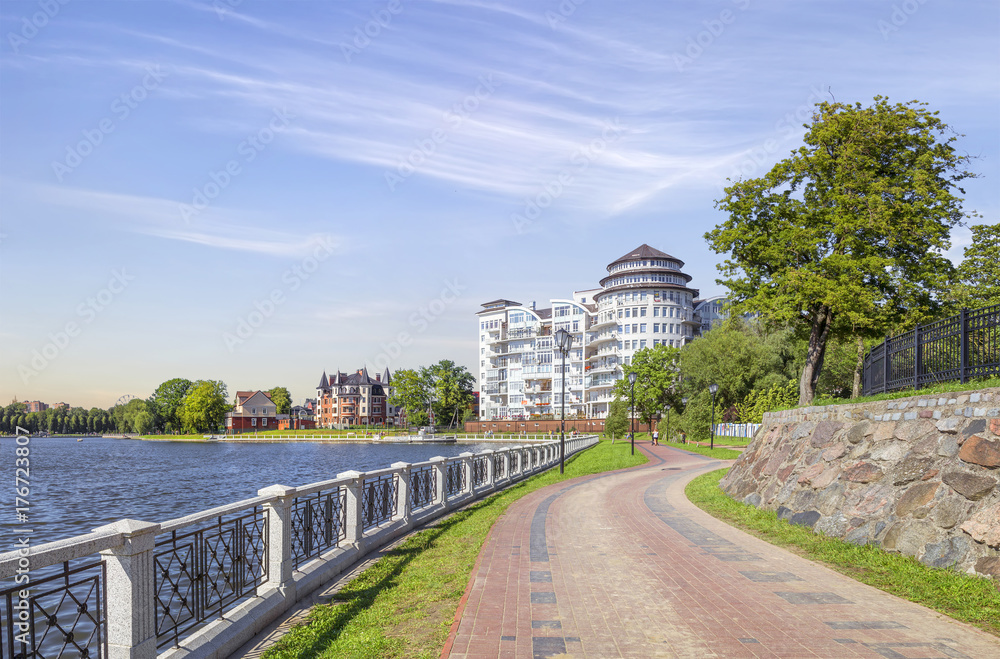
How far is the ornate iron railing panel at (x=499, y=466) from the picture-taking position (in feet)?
69.8

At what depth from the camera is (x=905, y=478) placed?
10164 millimetres

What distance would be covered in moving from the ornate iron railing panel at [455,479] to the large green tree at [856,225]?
1173cm

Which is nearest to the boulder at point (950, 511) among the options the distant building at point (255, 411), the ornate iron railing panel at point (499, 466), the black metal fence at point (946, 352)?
the black metal fence at point (946, 352)

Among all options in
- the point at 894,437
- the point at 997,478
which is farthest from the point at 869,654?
the point at 894,437

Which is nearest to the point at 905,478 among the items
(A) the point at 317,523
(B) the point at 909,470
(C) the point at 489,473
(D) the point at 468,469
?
(B) the point at 909,470

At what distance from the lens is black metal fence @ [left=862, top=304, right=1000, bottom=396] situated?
10641 mm

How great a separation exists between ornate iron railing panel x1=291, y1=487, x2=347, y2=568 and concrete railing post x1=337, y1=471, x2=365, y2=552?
0.03 m

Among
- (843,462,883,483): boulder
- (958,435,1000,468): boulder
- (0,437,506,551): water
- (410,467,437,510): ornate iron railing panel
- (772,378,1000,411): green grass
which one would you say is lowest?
(0,437,506,551): water

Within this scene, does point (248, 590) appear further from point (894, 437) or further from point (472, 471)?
point (472, 471)

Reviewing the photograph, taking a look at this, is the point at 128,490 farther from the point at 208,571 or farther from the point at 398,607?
the point at 398,607

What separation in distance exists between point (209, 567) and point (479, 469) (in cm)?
1179

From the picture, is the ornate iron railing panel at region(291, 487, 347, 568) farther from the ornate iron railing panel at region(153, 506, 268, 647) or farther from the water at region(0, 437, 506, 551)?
the water at region(0, 437, 506, 551)

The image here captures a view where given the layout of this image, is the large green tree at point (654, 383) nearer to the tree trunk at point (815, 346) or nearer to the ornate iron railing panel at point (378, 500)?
the tree trunk at point (815, 346)

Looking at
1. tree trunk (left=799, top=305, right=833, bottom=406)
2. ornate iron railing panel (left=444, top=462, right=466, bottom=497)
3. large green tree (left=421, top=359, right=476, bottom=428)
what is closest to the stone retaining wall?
ornate iron railing panel (left=444, top=462, right=466, bottom=497)
